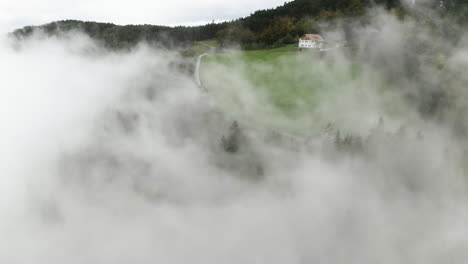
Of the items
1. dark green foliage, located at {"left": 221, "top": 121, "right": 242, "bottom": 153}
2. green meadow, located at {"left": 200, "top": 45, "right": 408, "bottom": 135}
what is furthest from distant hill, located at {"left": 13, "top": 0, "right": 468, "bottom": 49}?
dark green foliage, located at {"left": 221, "top": 121, "right": 242, "bottom": 153}

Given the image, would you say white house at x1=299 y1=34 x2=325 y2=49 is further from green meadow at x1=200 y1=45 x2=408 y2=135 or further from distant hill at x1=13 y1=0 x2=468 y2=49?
distant hill at x1=13 y1=0 x2=468 y2=49

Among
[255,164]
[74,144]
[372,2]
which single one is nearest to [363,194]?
[255,164]

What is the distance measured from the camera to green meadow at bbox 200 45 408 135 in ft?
91.8

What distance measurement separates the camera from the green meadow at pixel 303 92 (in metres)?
28.0

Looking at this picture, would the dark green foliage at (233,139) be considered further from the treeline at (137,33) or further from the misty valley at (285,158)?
the treeline at (137,33)

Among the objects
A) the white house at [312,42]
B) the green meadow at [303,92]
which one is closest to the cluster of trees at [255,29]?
the white house at [312,42]

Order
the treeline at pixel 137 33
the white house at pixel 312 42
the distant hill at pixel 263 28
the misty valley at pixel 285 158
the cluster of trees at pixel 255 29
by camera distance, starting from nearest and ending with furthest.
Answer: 1. the misty valley at pixel 285 158
2. the white house at pixel 312 42
3. the distant hill at pixel 263 28
4. the cluster of trees at pixel 255 29
5. the treeline at pixel 137 33

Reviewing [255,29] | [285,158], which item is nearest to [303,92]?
[285,158]

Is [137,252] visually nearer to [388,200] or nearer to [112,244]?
[112,244]

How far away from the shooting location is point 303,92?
107 feet

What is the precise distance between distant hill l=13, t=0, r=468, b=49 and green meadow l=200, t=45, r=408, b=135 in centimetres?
824

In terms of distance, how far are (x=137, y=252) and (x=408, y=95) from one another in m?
37.0

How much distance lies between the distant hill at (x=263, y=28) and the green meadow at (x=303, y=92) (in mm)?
8244

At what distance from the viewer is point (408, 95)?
27953 mm
